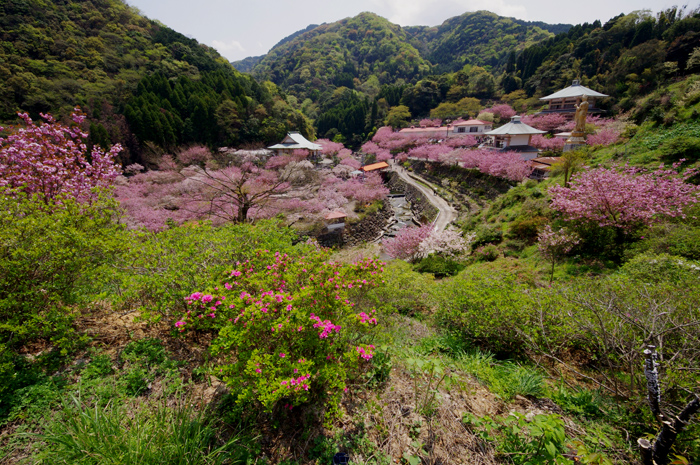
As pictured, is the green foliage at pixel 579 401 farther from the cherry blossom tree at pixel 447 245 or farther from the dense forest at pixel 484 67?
the dense forest at pixel 484 67

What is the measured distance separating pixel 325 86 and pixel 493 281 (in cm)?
9133

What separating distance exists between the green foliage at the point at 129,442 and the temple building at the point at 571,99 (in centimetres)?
4616

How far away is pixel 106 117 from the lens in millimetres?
27672

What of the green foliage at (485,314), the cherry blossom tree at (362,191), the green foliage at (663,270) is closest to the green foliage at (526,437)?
the green foliage at (485,314)

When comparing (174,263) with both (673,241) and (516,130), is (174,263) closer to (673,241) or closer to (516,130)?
(673,241)

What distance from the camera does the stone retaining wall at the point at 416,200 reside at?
2520 cm

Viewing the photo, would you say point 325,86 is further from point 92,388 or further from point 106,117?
point 92,388

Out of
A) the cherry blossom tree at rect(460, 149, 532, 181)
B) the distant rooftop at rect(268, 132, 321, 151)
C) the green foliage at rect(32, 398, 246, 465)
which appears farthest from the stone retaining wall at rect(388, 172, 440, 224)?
the green foliage at rect(32, 398, 246, 465)

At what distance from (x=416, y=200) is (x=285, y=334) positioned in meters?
28.5

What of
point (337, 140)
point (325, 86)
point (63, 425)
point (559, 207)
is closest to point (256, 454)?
point (63, 425)

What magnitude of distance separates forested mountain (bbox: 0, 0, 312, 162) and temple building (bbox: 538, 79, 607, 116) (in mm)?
35988

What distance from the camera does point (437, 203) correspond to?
1045 inches

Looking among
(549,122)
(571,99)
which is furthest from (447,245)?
(571,99)

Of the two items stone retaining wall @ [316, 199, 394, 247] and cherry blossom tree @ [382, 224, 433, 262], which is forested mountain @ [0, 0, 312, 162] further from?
cherry blossom tree @ [382, 224, 433, 262]
